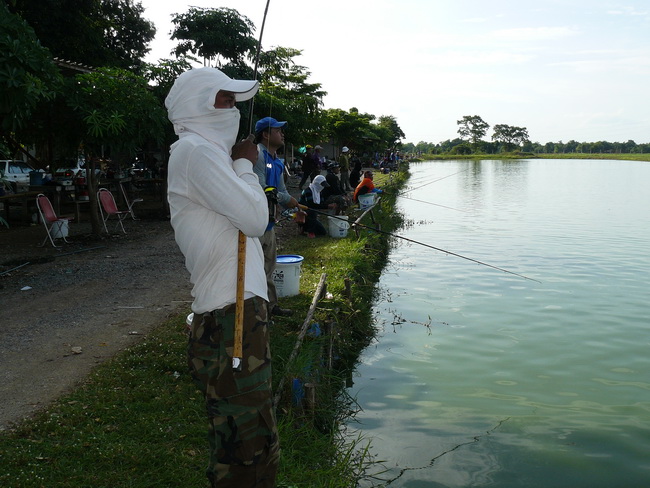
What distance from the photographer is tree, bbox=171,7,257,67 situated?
56.1 feet

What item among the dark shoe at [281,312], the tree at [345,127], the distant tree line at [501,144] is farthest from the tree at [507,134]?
the dark shoe at [281,312]

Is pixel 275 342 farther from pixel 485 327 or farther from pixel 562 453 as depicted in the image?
pixel 485 327

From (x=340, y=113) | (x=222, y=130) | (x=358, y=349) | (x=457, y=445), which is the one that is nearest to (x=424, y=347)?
(x=358, y=349)

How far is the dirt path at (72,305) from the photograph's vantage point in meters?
4.70

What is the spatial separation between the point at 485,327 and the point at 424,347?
1.25 m

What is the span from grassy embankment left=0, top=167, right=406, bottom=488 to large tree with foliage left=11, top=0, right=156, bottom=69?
1352 centimetres

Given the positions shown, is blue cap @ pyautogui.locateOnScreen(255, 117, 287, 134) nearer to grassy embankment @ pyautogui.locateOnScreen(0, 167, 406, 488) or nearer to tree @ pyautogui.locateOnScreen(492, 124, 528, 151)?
grassy embankment @ pyautogui.locateOnScreen(0, 167, 406, 488)

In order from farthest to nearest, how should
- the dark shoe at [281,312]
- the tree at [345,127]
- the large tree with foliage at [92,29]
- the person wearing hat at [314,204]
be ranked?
the tree at [345,127] < the large tree with foliage at [92,29] < the person wearing hat at [314,204] < the dark shoe at [281,312]

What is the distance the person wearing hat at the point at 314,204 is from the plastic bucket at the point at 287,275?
4.17m

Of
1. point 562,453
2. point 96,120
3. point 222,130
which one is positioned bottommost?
point 562,453

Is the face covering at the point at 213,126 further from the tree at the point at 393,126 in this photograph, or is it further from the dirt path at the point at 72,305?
the tree at the point at 393,126

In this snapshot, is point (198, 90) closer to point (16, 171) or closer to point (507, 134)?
point (16, 171)

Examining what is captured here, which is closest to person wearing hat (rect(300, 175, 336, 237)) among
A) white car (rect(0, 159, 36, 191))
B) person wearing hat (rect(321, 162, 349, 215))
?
person wearing hat (rect(321, 162, 349, 215))

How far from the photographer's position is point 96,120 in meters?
9.31
